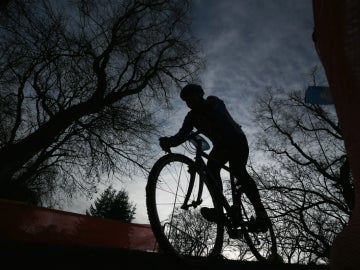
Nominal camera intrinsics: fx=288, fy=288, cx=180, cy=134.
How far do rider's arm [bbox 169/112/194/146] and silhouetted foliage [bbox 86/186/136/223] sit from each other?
37789 mm

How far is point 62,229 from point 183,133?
589cm

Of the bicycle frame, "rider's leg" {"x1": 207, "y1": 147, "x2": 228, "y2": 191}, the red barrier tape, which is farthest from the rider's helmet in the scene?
the red barrier tape

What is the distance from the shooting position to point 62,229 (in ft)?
24.2

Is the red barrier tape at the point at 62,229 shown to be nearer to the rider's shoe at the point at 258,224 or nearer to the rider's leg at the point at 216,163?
the rider's leg at the point at 216,163

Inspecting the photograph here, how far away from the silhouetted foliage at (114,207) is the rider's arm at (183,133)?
37.8 m

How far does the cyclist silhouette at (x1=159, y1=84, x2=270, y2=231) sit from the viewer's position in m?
3.04

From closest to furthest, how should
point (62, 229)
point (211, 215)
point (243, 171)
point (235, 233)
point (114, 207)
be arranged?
point (211, 215), point (235, 233), point (243, 171), point (62, 229), point (114, 207)

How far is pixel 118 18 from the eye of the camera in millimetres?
12578

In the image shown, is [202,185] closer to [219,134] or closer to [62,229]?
[219,134]

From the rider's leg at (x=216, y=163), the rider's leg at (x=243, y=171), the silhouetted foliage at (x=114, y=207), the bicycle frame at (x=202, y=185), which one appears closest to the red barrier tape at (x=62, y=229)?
the bicycle frame at (x=202, y=185)

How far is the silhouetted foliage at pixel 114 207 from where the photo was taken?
1574 inches

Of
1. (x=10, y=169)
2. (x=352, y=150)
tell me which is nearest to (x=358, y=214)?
(x=352, y=150)

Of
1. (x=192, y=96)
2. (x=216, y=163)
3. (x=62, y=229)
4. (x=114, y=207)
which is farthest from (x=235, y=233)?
(x=114, y=207)

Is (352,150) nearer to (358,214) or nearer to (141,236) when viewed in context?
(358,214)
